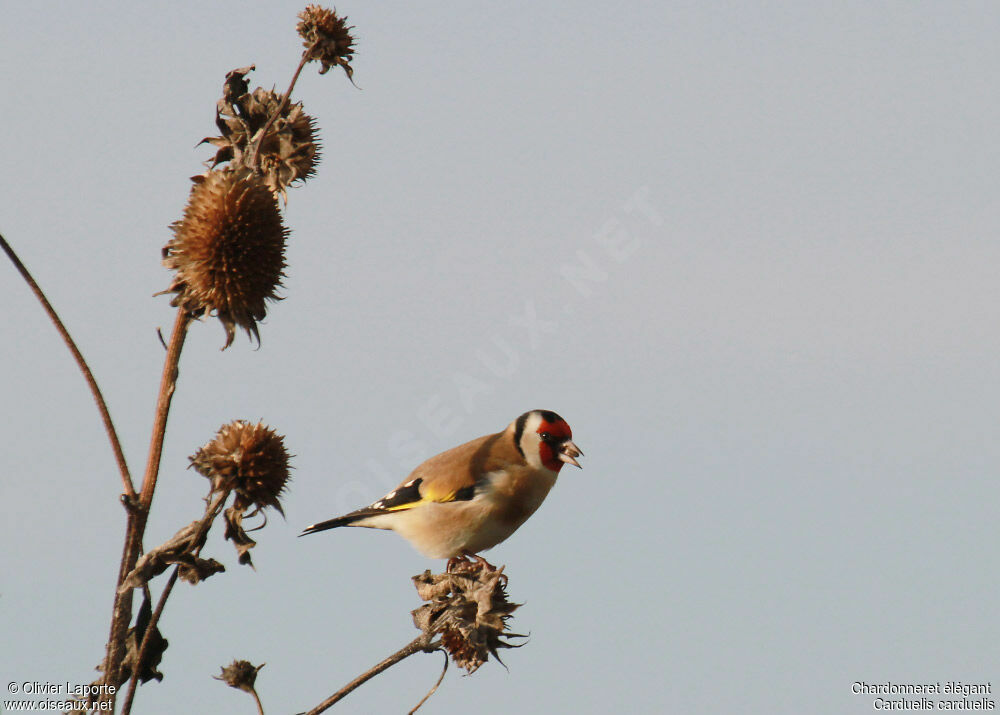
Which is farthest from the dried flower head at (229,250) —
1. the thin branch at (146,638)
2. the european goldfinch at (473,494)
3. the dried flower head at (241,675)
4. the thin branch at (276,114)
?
the european goldfinch at (473,494)

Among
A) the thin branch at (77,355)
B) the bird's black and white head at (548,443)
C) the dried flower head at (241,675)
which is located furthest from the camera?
the bird's black and white head at (548,443)

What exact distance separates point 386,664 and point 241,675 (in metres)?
0.61

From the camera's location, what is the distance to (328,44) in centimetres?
489

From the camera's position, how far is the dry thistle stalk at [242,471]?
3.78 m

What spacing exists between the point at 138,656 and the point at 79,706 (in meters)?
0.29

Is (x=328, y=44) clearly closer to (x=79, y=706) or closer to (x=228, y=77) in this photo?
(x=228, y=77)

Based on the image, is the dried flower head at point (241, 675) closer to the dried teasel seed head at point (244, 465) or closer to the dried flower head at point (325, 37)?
the dried teasel seed head at point (244, 465)

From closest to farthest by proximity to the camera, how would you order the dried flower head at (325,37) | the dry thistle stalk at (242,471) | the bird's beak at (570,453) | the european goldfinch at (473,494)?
the dry thistle stalk at (242,471)
the dried flower head at (325,37)
the european goldfinch at (473,494)
the bird's beak at (570,453)

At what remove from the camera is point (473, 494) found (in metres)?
6.86

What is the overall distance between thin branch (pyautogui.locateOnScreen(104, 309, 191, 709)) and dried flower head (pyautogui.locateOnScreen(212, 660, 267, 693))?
0.78m

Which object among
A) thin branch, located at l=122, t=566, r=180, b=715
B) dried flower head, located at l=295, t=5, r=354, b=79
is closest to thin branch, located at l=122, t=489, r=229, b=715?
thin branch, located at l=122, t=566, r=180, b=715

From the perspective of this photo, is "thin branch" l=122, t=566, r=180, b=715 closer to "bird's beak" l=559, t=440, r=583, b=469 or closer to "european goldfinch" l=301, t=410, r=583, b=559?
"european goldfinch" l=301, t=410, r=583, b=559

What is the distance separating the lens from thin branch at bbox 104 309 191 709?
3.41 meters

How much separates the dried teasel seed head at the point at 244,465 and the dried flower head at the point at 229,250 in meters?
0.39
